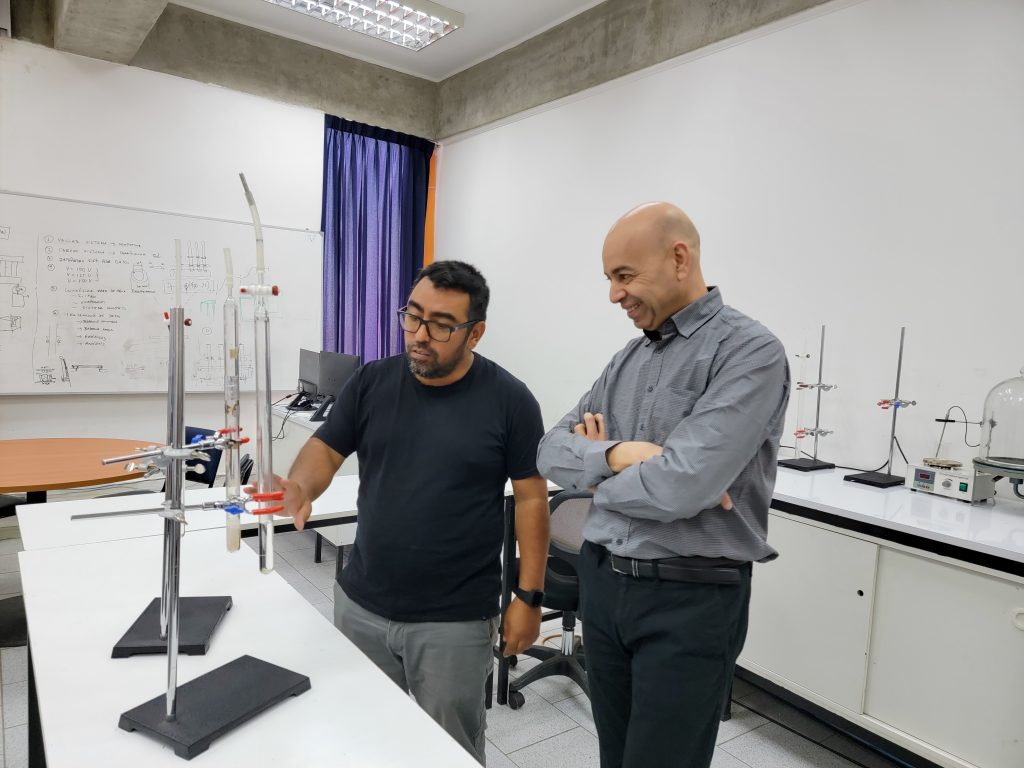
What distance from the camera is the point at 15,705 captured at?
235 cm

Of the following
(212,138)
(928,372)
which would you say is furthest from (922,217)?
(212,138)

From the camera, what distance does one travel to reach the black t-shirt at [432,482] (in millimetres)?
1489

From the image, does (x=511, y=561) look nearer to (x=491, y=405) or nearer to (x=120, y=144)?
(x=491, y=405)

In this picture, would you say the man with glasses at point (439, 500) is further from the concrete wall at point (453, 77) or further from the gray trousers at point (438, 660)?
the concrete wall at point (453, 77)

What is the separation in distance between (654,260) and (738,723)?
1.92m

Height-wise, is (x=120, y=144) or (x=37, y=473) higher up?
(x=120, y=144)

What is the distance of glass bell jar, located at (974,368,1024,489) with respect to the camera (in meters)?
2.45

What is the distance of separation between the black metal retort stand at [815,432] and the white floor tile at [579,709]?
131cm

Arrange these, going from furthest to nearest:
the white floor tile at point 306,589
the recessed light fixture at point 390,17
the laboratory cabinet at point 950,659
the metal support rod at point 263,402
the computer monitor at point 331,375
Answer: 1. the recessed light fixture at point 390,17
2. the computer monitor at point 331,375
3. the white floor tile at point 306,589
4. the laboratory cabinet at point 950,659
5. the metal support rod at point 263,402

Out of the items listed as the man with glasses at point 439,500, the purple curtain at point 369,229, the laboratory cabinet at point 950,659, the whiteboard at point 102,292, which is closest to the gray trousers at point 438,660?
the man with glasses at point 439,500

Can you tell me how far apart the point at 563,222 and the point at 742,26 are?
1608 millimetres

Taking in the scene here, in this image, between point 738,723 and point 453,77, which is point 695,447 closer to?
point 738,723

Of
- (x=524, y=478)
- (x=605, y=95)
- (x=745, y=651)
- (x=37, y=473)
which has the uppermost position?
(x=605, y=95)

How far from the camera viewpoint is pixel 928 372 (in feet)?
9.14
